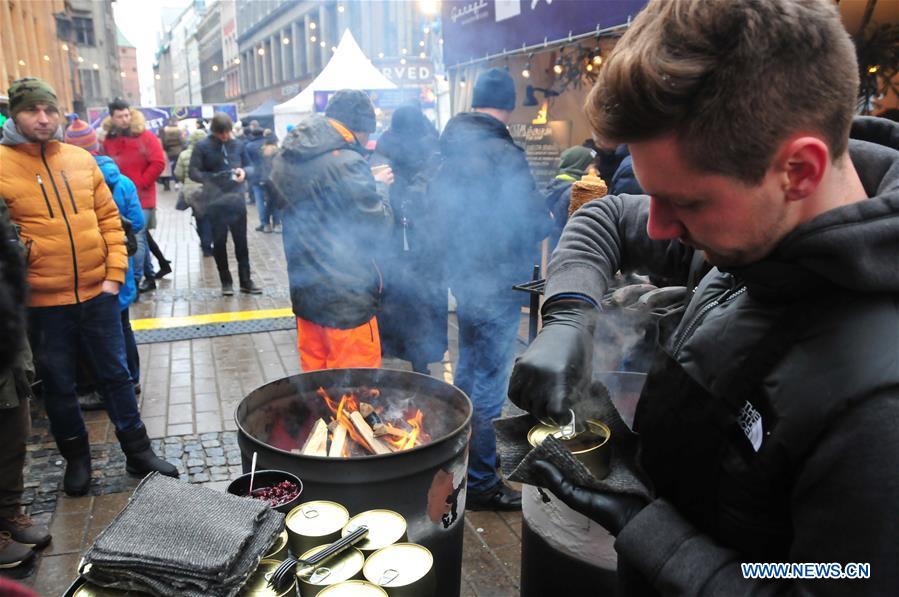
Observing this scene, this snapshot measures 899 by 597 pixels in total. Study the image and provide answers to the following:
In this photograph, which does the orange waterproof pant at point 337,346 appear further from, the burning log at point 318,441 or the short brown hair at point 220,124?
the short brown hair at point 220,124

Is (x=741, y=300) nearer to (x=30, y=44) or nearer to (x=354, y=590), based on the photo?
(x=354, y=590)

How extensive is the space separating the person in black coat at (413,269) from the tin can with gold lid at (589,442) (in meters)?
2.57

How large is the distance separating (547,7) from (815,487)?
23.9 ft

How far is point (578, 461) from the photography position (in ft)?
4.51

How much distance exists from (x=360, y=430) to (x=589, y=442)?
1.42m

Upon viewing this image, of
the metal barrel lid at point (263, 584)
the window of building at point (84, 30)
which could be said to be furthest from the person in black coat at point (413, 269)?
the window of building at point (84, 30)

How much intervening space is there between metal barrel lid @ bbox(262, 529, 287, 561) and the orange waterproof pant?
2.10 m

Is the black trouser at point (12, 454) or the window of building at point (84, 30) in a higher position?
the window of building at point (84, 30)

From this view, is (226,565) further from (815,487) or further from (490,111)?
(490,111)

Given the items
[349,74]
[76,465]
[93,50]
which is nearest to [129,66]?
[93,50]

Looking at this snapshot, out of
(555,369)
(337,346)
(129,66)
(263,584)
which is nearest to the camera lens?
(555,369)

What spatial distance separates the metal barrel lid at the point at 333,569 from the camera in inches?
61.9

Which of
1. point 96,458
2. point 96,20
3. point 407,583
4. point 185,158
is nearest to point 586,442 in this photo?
point 407,583

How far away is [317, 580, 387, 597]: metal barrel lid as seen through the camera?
4.94 ft
